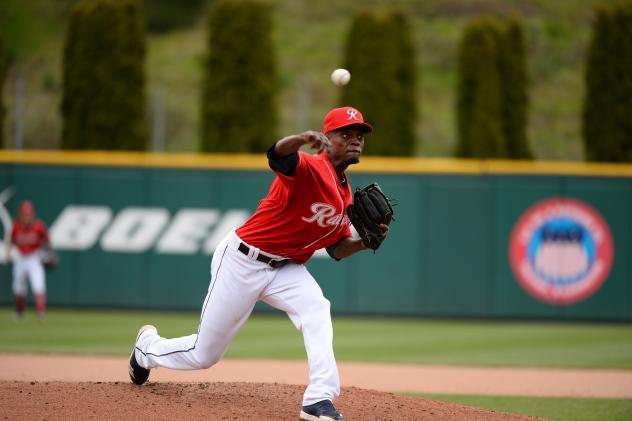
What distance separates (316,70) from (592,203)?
21.8m

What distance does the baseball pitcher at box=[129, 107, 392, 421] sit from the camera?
511 cm

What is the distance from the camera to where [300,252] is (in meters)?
5.43

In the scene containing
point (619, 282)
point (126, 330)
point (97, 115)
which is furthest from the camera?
point (97, 115)

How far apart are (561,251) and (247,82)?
21.9ft

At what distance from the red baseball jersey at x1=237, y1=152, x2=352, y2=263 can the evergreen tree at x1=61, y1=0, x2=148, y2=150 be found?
12.2 m

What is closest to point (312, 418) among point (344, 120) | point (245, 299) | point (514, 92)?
point (245, 299)

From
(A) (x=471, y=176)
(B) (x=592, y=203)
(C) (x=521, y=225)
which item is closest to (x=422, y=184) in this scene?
(A) (x=471, y=176)

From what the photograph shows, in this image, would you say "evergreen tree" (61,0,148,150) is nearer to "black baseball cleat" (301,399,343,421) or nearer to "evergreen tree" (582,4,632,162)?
"evergreen tree" (582,4,632,162)

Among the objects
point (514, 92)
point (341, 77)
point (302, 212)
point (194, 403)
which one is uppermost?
point (514, 92)

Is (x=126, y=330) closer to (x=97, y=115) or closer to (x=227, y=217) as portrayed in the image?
(x=227, y=217)

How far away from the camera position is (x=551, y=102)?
3278cm

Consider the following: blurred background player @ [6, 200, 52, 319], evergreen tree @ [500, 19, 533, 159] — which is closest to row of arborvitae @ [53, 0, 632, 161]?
evergreen tree @ [500, 19, 533, 159]

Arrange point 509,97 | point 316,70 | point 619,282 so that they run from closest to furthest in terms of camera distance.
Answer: point 619,282 < point 509,97 < point 316,70

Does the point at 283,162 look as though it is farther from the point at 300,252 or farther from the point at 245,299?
the point at 245,299
